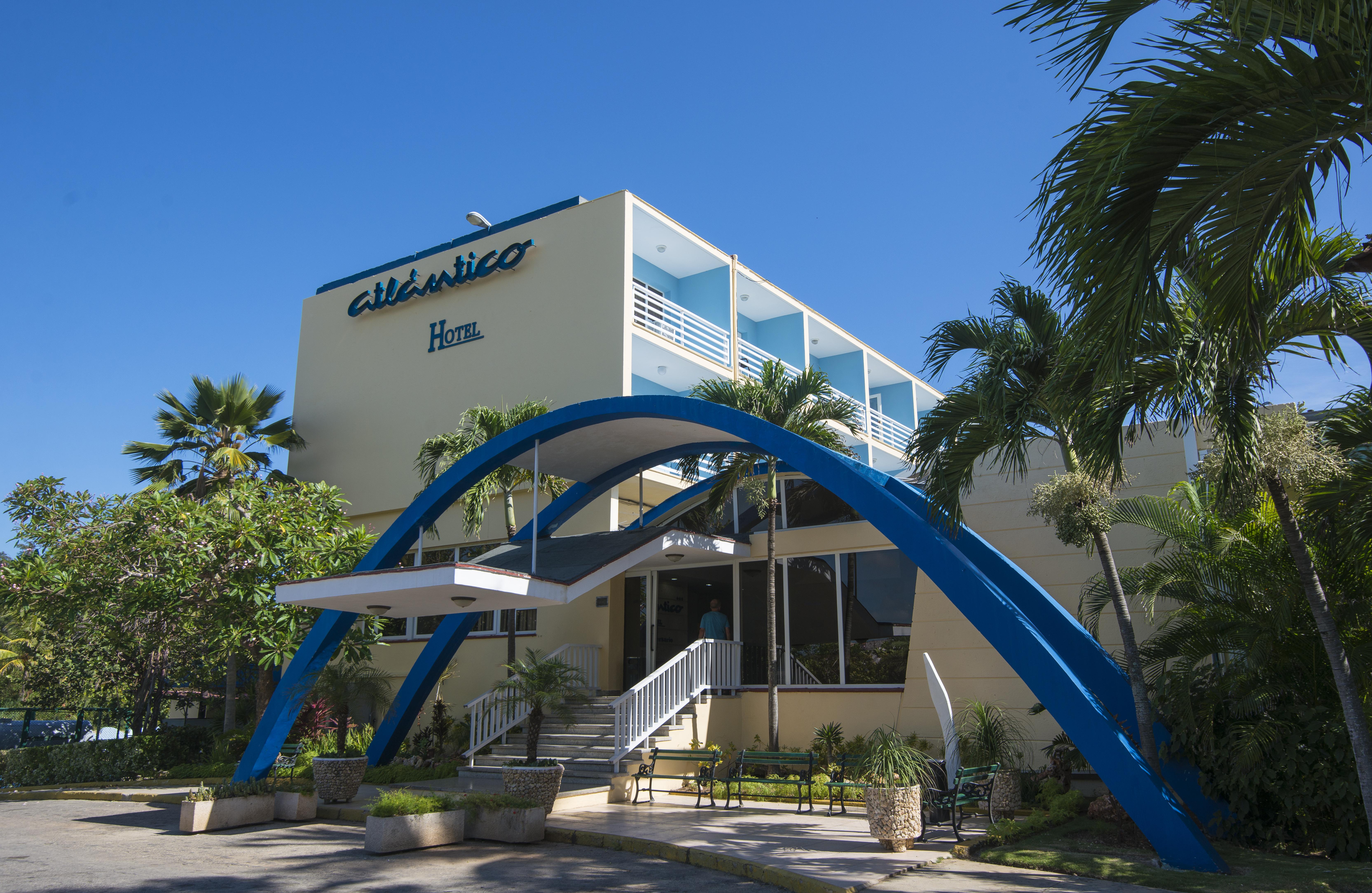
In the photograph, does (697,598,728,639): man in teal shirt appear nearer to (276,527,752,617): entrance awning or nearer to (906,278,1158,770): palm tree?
(276,527,752,617): entrance awning

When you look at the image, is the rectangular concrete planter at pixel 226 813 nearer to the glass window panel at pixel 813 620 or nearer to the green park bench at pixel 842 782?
the green park bench at pixel 842 782

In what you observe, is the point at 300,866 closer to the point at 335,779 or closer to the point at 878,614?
the point at 335,779

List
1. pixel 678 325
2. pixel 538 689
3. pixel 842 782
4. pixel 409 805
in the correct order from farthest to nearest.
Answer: pixel 678 325 < pixel 538 689 < pixel 842 782 < pixel 409 805

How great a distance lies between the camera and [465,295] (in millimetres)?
23078

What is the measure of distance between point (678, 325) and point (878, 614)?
28.5 feet

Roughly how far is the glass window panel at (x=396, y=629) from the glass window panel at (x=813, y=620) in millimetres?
9660

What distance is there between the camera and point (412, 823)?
9.76m

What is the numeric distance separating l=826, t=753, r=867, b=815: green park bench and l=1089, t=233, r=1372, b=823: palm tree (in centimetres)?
492

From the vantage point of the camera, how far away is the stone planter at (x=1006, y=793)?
10891 mm

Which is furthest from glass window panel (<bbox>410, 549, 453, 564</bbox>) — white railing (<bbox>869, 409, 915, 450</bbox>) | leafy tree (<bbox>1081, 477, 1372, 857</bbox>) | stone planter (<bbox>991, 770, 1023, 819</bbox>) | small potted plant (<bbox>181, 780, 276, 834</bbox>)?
leafy tree (<bbox>1081, 477, 1372, 857</bbox>)

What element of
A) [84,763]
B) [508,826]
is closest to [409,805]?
[508,826]

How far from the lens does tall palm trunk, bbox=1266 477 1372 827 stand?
7.01 metres

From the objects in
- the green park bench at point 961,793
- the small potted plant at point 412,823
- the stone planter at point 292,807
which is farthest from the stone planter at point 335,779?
the green park bench at point 961,793

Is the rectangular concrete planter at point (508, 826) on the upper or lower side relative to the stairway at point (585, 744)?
lower
